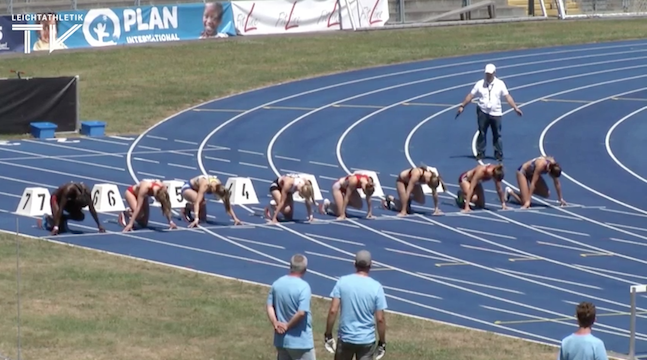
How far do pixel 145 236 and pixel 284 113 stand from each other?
12.3 metres

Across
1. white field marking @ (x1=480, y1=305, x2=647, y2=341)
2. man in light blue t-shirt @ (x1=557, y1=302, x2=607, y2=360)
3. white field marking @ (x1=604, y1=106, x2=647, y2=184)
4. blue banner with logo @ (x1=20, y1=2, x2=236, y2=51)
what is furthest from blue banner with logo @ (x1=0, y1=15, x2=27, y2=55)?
man in light blue t-shirt @ (x1=557, y1=302, x2=607, y2=360)

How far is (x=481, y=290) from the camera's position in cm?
1870

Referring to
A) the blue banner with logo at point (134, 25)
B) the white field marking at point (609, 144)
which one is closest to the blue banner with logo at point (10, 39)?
the blue banner with logo at point (134, 25)

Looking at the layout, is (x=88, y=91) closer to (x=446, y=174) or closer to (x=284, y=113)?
(x=284, y=113)

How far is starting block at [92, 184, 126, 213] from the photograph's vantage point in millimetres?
23625

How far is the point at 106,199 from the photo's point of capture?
77.9ft

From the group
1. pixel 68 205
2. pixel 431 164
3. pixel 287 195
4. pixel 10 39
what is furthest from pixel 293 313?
pixel 10 39

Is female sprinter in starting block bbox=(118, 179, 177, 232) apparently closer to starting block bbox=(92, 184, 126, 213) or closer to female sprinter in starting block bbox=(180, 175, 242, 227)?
female sprinter in starting block bbox=(180, 175, 242, 227)

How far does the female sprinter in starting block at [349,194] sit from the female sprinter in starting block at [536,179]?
9.71 ft

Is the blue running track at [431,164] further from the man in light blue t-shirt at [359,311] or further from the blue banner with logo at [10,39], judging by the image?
the blue banner with logo at [10,39]

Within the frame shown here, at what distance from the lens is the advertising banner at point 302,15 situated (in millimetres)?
45031

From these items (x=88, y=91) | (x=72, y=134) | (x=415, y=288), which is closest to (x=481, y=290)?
(x=415, y=288)

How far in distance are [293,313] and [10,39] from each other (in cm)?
3031

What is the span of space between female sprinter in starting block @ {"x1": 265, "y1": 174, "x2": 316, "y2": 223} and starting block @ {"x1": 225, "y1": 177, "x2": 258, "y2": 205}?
48.6 inches
